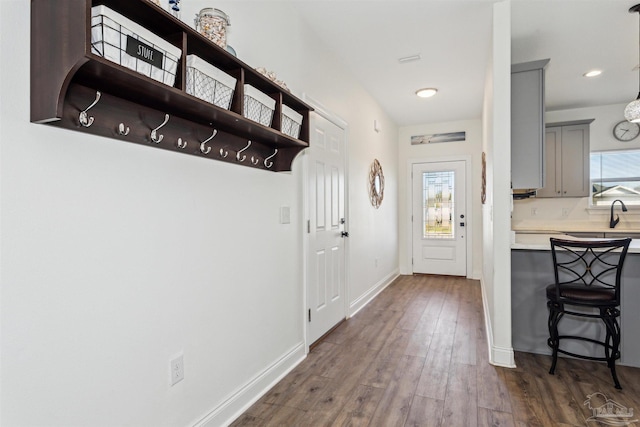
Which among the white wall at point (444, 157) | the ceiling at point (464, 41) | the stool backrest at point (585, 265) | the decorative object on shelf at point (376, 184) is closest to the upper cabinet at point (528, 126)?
the ceiling at point (464, 41)

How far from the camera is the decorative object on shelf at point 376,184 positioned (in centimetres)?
472

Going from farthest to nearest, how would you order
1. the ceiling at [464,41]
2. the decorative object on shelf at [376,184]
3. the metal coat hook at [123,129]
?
the decorative object on shelf at [376,184]
the ceiling at [464,41]
the metal coat hook at [123,129]

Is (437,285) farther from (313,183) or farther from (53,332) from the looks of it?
(53,332)

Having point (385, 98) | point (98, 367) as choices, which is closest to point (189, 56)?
Answer: point (98, 367)

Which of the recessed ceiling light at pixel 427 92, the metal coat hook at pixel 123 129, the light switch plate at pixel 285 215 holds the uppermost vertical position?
the recessed ceiling light at pixel 427 92

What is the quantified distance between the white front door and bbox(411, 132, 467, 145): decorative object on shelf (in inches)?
15.3

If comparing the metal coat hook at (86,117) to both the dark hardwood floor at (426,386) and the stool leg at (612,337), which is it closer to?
the dark hardwood floor at (426,386)

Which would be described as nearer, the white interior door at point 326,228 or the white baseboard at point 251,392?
the white baseboard at point 251,392

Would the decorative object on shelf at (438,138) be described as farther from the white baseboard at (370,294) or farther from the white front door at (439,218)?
the white baseboard at (370,294)

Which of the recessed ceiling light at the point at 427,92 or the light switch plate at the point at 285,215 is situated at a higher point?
the recessed ceiling light at the point at 427,92

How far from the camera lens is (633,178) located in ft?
16.6

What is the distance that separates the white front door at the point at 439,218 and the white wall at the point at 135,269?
4112mm

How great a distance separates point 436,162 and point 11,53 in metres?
5.91

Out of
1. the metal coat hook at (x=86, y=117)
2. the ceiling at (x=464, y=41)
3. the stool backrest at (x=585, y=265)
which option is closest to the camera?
the metal coat hook at (x=86, y=117)
